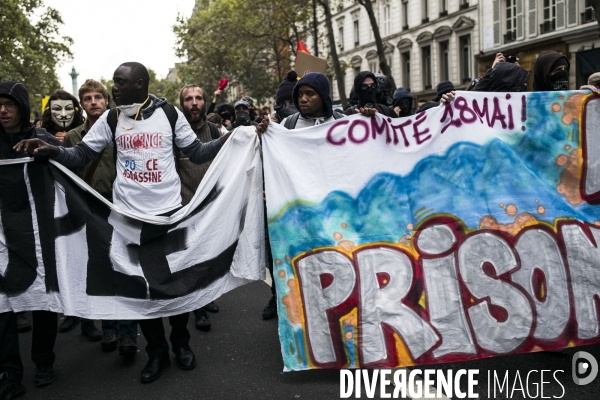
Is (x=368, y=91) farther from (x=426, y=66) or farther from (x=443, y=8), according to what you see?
(x=426, y=66)

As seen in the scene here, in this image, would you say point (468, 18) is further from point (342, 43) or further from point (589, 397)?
point (589, 397)

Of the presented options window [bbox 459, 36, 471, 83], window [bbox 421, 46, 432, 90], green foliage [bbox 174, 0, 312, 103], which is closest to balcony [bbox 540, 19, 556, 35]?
window [bbox 459, 36, 471, 83]

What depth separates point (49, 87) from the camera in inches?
1119

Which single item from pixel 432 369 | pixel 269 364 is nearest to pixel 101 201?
pixel 269 364

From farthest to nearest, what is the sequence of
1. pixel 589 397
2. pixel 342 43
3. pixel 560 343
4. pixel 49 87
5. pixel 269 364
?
pixel 342 43 < pixel 49 87 < pixel 269 364 < pixel 560 343 < pixel 589 397

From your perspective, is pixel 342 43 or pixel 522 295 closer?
pixel 522 295

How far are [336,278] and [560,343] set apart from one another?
4.80 ft

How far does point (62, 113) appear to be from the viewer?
5.32m

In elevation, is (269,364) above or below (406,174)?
below

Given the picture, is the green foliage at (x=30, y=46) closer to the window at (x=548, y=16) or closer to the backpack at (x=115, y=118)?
the backpack at (x=115, y=118)

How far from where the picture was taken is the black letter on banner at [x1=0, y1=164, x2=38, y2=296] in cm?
390

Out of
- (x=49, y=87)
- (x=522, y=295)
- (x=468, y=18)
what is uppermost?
(x=468, y=18)

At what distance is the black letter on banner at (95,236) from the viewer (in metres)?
3.92

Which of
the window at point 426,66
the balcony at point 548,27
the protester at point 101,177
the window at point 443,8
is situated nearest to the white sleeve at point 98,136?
the protester at point 101,177
